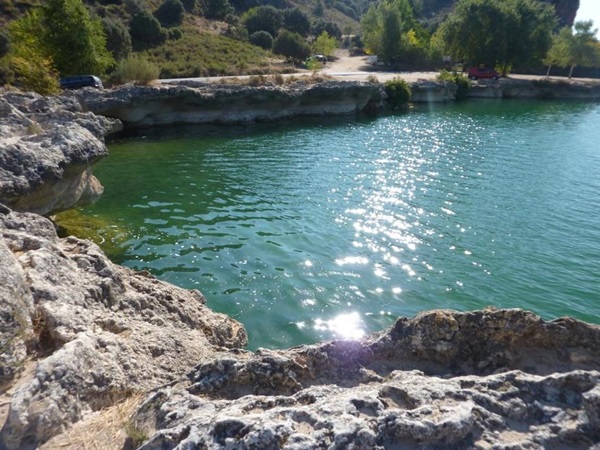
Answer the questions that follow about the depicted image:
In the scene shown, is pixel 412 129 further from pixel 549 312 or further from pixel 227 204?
pixel 549 312

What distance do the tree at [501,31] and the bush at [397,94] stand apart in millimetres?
25020

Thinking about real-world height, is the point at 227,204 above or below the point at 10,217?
below

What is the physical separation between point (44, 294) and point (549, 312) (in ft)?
36.7

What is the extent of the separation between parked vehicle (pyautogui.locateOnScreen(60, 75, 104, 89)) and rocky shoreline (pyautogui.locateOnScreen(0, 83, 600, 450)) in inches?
1224

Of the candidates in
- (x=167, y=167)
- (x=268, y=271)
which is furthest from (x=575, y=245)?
(x=167, y=167)

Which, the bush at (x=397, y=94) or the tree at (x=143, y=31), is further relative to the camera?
the tree at (x=143, y=31)

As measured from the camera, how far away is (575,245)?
50.2ft

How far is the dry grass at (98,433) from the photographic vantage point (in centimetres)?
412

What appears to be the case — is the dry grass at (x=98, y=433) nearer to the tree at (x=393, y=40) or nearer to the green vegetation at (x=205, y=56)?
the green vegetation at (x=205, y=56)

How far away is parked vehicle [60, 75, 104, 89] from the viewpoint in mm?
34991

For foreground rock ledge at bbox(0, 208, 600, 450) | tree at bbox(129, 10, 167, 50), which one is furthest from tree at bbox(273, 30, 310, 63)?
foreground rock ledge at bbox(0, 208, 600, 450)

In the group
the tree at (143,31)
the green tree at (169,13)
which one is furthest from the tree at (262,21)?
the tree at (143,31)

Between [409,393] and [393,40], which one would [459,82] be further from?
[409,393]

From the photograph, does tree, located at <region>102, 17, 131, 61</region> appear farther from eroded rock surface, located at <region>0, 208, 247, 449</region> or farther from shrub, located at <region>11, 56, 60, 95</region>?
eroded rock surface, located at <region>0, 208, 247, 449</region>
